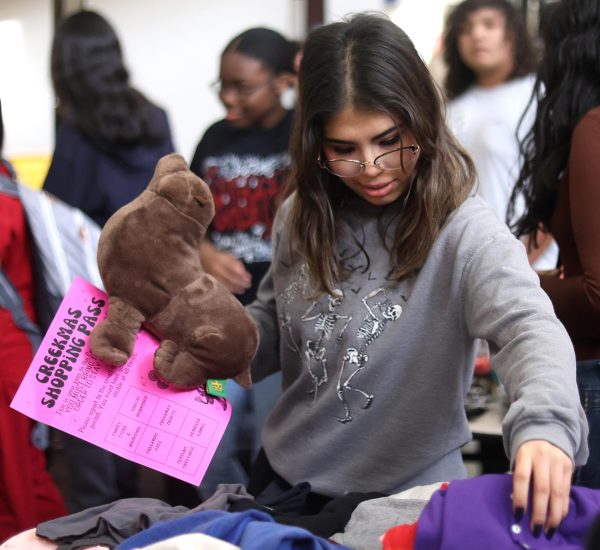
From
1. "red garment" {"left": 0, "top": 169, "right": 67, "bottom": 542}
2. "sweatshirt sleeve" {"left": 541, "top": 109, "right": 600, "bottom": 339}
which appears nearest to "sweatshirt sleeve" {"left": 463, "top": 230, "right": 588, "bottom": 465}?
"sweatshirt sleeve" {"left": 541, "top": 109, "right": 600, "bottom": 339}

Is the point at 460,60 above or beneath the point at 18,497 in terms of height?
above

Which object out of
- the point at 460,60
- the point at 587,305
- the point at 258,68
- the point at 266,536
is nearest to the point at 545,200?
the point at 587,305

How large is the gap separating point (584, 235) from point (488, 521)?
2.02 feet

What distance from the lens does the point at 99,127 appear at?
8.12 ft

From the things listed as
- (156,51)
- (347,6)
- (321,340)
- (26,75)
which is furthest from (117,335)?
(26,75)

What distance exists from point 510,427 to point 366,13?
664mm

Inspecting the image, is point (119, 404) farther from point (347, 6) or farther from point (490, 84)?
point (347, 6)

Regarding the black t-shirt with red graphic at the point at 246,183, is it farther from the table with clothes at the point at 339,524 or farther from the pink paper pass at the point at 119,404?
the table with clothes at the point at 339,524

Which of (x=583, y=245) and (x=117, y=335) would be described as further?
(x=583, y=245)

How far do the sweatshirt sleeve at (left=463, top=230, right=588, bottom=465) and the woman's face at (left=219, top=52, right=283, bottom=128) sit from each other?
1.37m

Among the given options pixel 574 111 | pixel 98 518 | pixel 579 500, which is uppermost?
pixel 574 111

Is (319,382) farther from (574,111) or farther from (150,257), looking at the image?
(574,111)

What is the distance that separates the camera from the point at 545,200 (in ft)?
5.29

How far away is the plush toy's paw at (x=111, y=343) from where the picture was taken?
3.88ft
